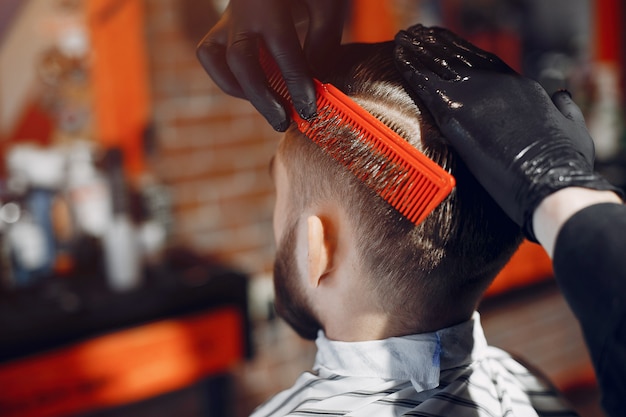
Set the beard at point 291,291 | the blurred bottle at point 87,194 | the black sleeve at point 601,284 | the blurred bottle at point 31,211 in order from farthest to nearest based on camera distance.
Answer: the blurred bottle at point 87,194
the blurred bottle at point 31,211
the beard at point 291,291
the black sleeve at point 601,284

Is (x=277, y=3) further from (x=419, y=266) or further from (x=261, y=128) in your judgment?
(x=261, y=128)

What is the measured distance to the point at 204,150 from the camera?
112 inches

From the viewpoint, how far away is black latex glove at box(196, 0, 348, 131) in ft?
3.06

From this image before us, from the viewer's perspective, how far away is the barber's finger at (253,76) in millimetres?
950

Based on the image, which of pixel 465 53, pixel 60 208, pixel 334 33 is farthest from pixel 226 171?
pixel 465 53

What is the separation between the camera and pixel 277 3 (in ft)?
3.10

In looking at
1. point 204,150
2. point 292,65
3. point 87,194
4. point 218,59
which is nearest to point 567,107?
point 292,65

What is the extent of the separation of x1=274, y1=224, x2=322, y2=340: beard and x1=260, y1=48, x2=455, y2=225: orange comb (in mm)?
186

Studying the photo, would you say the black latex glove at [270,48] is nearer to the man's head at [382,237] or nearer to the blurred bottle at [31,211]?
the man's head at [382,237]

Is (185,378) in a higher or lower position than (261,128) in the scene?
lower

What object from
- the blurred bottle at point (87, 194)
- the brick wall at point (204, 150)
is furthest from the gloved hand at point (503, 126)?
the brick wall at point (204, 150)

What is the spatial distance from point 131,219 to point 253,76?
1599 mm

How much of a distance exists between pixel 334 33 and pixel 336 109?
17 cm

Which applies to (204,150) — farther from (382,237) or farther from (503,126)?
(503,126)
